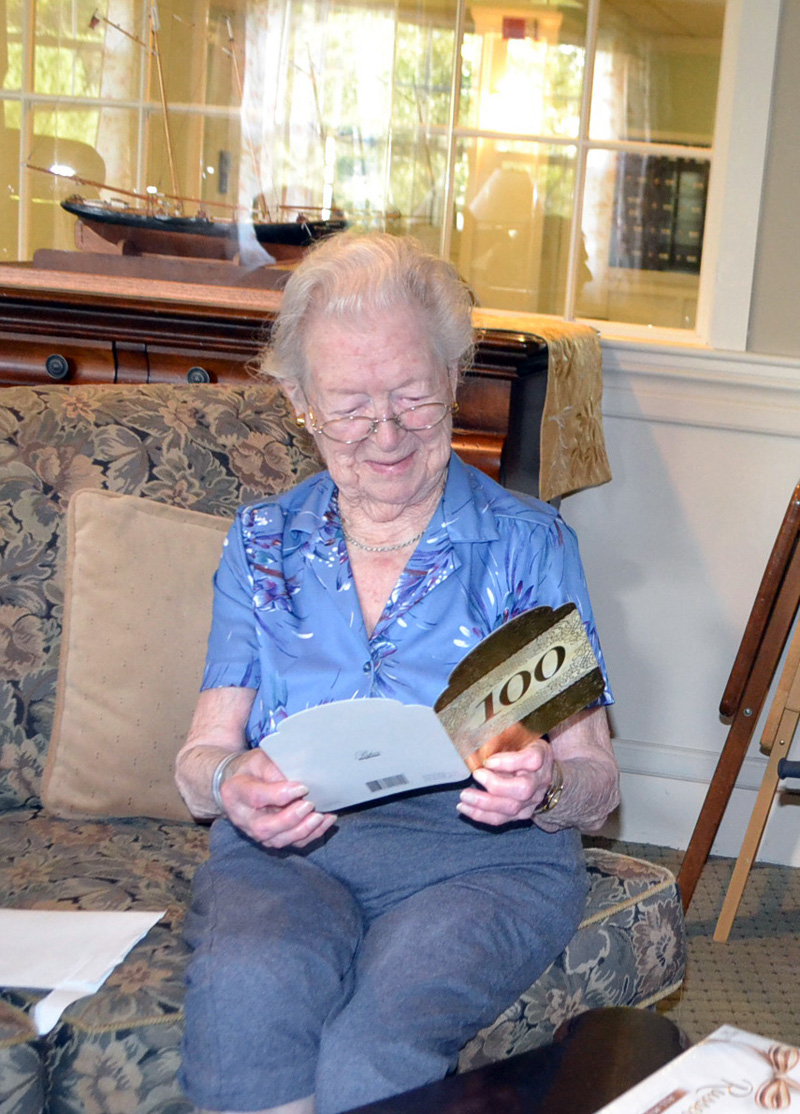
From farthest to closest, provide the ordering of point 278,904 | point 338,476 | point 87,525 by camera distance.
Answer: point 87,525, point 338,476, point 278,904

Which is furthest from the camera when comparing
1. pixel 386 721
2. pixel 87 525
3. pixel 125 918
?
pixel 87 525

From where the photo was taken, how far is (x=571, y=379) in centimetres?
243

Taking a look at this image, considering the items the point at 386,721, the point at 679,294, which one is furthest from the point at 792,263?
the point at 386,721

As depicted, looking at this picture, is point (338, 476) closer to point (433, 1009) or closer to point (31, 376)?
point (433, 1009)

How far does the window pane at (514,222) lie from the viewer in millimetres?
2953

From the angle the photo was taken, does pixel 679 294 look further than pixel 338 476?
Yes

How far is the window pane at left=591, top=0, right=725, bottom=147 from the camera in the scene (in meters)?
2.82

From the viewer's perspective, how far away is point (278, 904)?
52.4 inches

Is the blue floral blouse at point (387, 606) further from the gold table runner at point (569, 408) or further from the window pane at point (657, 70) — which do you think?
the window pane at point (657, 70)

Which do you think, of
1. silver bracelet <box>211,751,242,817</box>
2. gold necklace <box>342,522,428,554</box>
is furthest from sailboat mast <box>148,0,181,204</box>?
silver bracelet <box>211,751,242,817</box>

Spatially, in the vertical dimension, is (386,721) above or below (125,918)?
above

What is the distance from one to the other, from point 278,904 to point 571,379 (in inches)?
55.6

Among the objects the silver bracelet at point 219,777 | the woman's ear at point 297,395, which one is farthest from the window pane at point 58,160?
the silver bracelet at point 219,777

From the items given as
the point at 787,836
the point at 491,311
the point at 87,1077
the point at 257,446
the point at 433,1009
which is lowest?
the point at 787,836
